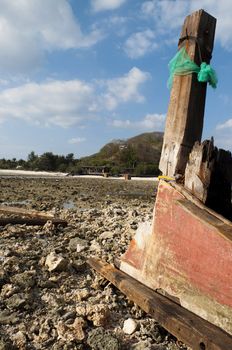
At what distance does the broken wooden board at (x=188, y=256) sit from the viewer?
2822mm

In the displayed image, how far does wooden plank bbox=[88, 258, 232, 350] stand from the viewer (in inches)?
102

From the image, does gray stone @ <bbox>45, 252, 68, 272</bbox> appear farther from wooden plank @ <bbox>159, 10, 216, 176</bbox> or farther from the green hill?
the green hill

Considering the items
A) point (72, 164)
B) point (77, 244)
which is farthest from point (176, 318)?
point (72, 164)

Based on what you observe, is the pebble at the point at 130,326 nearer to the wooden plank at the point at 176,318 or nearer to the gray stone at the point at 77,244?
the wooden plank at the point at 176,318

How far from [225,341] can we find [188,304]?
0.61 metres

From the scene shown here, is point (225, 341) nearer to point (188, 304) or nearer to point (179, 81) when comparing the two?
point (188, 304)

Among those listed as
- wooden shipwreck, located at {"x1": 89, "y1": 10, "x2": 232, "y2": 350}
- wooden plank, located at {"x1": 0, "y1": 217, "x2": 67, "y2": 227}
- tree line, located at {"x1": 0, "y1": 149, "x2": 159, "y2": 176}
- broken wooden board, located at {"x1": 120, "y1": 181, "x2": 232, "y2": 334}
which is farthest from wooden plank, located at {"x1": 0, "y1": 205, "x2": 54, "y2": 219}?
tree line, located at {"x1": 0, "y1": 149, "x2": 159, "y2": 176}

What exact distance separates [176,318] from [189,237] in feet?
2.32

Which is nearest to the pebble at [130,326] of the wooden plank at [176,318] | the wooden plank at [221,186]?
the wooden plank at [176,318]

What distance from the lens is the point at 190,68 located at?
12.2 ft

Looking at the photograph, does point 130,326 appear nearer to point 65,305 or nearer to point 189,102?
point 65,305

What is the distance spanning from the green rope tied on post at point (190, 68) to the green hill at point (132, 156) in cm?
4745

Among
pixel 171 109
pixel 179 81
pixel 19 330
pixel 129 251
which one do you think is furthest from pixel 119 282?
pixel 179 81

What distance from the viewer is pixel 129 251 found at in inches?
161
